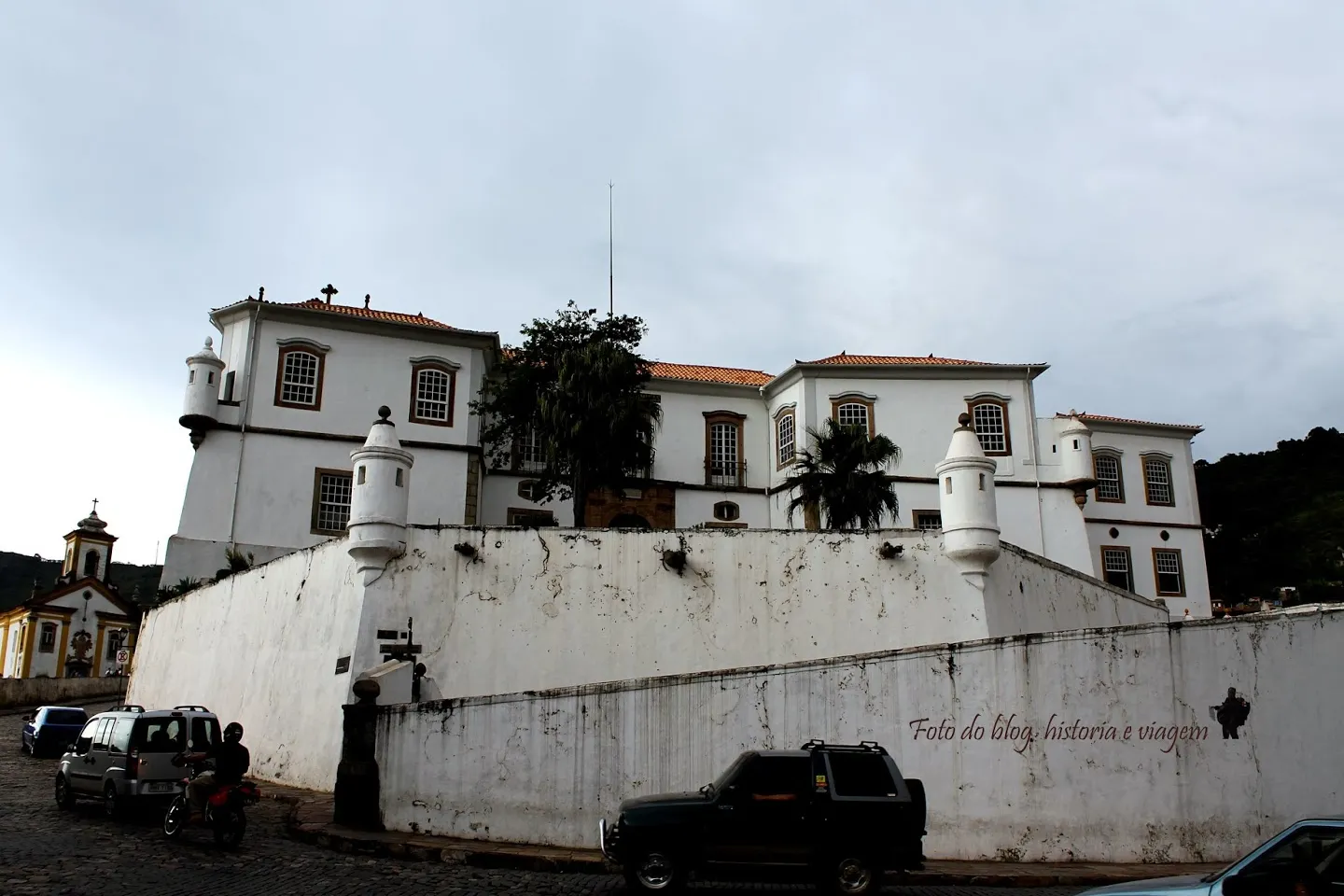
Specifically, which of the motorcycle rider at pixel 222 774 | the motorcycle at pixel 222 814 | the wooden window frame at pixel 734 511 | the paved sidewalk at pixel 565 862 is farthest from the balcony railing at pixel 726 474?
the motorcycle at pixel 222 814

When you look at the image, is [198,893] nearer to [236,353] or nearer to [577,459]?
[577,459]

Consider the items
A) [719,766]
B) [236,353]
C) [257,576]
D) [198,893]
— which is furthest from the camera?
[236,353]

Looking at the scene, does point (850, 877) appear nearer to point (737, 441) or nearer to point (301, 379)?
point (301, 379)

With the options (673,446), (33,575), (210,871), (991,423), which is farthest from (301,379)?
(33,575)

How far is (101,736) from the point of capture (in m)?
14.1

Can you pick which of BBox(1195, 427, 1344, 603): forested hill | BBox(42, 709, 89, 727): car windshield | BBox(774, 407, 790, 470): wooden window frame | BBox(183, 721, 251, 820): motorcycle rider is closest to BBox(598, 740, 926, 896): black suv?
BBox(183, 721, 251, 820): motorcycle rider

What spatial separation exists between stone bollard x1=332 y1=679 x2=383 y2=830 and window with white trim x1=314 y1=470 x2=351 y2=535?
15873mm

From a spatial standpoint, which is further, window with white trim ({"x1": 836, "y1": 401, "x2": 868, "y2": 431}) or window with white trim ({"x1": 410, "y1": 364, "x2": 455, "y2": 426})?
window with white trim ({"x1": 836, "y1": 401, "x2": 868, "y2": 431})

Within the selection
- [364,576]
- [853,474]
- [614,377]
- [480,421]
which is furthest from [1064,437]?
[364,576]

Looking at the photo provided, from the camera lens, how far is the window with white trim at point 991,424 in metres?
32.9

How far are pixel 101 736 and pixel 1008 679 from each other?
11.6 metres

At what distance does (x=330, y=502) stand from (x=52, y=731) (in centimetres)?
844

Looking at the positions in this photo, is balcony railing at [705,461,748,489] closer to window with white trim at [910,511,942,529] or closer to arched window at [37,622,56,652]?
window with white trim at [910,511,942,529]

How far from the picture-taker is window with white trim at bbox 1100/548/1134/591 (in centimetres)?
3631
